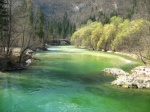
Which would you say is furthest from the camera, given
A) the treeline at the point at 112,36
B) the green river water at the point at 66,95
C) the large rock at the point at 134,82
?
the treeline at the point at 112,36

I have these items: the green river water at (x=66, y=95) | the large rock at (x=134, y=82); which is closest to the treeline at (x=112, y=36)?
the large rock at (x=134, y=82)

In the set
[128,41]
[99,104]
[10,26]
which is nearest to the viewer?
[99,104]

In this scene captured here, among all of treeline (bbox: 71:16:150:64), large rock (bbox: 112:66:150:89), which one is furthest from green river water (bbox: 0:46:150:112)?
treeline (bbox: 71:16:150:64)

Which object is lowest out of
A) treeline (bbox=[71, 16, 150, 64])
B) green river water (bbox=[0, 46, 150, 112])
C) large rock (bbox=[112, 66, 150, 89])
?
green river water (bbox=[0, 46, 150, 112])

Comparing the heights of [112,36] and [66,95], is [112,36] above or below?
above

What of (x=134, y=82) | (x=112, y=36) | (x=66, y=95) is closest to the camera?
(x=66, y=95)

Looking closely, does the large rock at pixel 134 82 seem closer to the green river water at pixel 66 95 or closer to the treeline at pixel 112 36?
the green river water at pixel 66 95

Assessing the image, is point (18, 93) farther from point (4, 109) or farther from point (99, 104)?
point (99, 104)

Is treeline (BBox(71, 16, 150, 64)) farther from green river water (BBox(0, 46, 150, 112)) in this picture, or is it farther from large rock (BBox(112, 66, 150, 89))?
green river water (BBox(0, 46, 150, 112))

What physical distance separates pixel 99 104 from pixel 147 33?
21786mm

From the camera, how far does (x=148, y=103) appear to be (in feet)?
90.0

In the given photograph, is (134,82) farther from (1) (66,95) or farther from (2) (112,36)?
(2) (112,36)

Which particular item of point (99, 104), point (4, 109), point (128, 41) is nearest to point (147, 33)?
point (99, 104)

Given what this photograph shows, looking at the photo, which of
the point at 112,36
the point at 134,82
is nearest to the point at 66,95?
the point at 134,82
